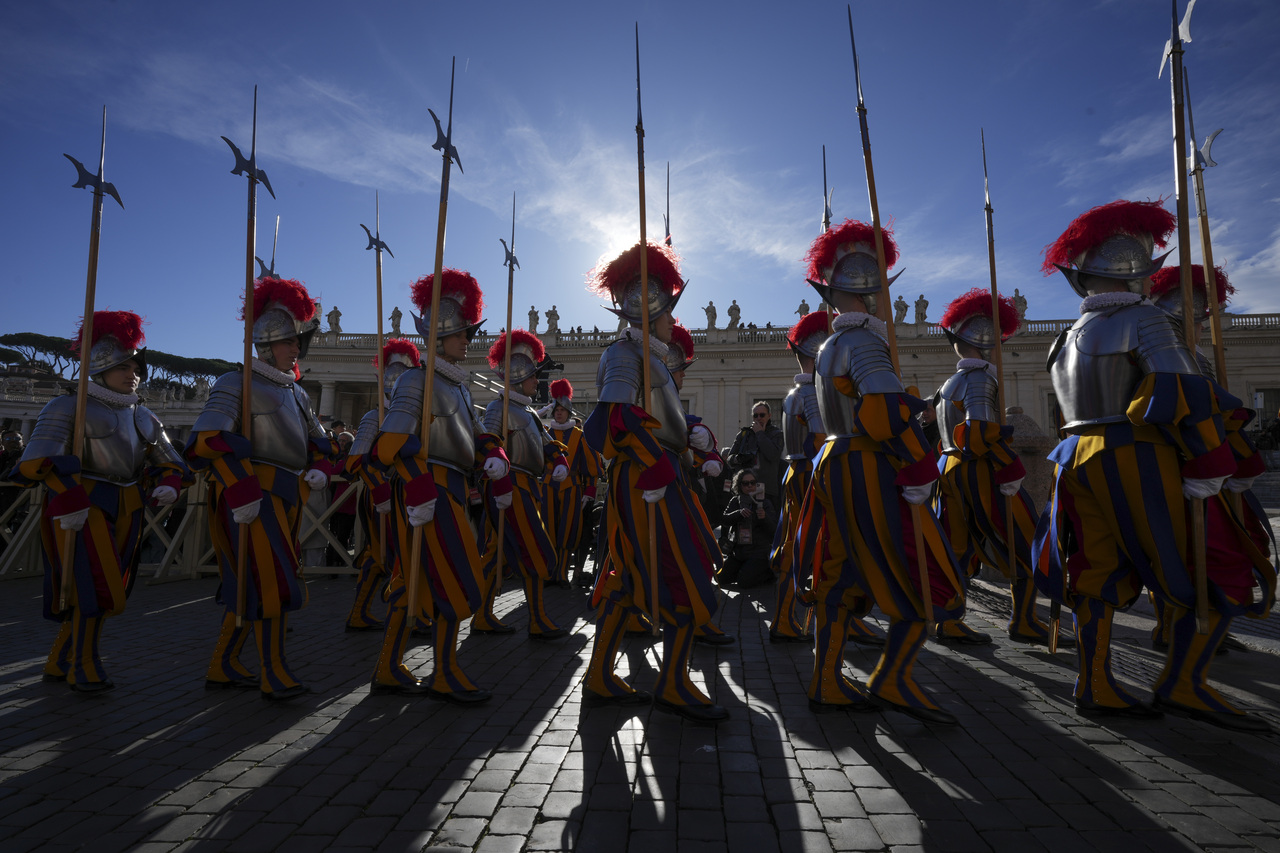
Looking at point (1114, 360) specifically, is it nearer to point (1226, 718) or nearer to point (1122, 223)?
point (1122, 223)

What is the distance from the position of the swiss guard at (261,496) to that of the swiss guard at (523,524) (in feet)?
4.76

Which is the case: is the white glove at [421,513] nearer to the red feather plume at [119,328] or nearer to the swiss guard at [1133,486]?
the red feather plume at [119,328]

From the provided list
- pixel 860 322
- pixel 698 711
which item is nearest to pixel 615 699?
pixel 698 711

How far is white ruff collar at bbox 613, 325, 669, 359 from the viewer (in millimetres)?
4059

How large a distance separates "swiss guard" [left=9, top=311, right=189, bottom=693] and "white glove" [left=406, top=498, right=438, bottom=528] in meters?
1.96

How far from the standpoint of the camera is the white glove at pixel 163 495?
4531 millimetres

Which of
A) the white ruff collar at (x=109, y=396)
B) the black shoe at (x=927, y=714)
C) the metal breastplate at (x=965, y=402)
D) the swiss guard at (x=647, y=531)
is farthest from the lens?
the metal breastplate at (x=965, y=402)

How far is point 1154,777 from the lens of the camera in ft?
9.30

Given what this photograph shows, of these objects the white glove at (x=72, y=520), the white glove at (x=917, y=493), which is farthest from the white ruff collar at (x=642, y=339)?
the white glove at (x=72, y=520)

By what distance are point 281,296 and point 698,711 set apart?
385 cm

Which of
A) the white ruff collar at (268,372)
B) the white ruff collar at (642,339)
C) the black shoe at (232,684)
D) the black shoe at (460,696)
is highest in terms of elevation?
the white ruff collar at (642,339)

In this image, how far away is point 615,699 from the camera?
392 cm

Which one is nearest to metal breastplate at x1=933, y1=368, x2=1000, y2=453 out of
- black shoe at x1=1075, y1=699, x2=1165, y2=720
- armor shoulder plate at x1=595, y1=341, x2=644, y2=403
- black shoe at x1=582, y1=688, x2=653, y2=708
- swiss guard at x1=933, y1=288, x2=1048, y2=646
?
swiss guard at x1=933, y1=288, x2=1048, y2=646

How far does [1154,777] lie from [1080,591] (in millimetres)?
1039
